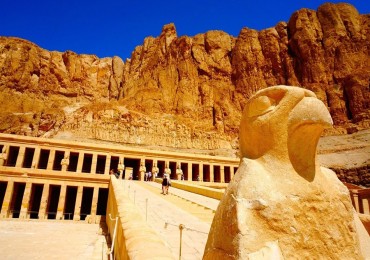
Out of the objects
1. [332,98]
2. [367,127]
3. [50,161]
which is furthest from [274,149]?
[332,98]

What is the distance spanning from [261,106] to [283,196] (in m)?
0.97

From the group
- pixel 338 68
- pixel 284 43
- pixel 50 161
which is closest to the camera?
pixel 50 161

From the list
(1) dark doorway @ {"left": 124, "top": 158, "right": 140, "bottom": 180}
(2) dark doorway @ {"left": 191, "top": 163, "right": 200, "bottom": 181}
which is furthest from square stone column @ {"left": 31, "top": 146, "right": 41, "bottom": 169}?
(2) dark doorway @ {"left": 191, "top": 163, "right": 200, "bottom": 181}

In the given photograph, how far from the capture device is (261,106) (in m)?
3.17

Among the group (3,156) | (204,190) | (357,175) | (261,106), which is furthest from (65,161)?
(357,175)

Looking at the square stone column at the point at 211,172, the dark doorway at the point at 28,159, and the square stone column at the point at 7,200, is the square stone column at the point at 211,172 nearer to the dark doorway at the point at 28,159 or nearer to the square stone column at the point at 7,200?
the dark doorway at the point at 28,159

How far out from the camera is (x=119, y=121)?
4991 centimetres

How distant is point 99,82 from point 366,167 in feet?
202

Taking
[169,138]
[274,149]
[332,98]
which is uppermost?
[332,98]

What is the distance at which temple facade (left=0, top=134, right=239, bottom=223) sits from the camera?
22141 mm

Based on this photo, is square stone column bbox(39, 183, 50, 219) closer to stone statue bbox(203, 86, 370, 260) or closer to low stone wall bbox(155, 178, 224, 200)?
low stone wall bbox(155, 178, 224, 200)

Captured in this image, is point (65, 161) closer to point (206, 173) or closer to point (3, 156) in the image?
point (3, 156)

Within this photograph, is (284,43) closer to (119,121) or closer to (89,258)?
(119,121)

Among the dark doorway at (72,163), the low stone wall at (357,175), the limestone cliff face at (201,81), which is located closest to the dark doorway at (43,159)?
the dark doorway at (72,163)
